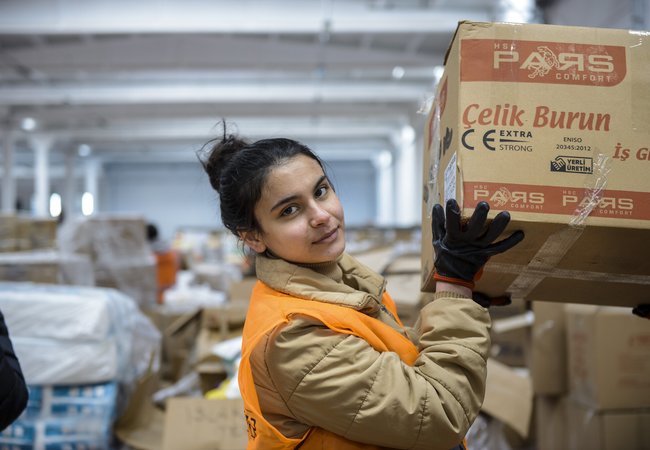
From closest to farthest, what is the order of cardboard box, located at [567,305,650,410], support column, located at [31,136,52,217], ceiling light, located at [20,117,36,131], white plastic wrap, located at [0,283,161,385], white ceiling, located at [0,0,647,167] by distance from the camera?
1. cardboard box, located at [567,305,650,410]
2. white plastic wrap, located at [0,283,161,385]
3. white ceiling, located at [0,0,647,167]
4. ceiling light, located at [20,117,36,131]
5. support column, located at [31,136,52,217]

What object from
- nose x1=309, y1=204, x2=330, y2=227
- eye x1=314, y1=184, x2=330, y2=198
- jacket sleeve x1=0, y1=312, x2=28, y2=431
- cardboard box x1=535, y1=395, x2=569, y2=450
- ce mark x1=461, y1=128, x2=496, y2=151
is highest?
ce mark x1=461, y1=128, x2=496, y2=151

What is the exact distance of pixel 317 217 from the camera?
1144mm

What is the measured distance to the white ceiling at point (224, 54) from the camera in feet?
20.6

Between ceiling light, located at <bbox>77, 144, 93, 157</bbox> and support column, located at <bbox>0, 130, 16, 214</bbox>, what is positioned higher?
ceiling light, located at <bbox>77, 144, 93, 157</bbox>

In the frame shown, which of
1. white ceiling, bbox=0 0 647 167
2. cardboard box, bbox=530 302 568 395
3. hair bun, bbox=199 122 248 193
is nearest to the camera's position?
hair bun, bbox=199 122 248 193

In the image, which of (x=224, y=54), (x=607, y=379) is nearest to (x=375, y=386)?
(x=607, y=379)

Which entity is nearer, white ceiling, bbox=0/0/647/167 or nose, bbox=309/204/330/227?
nose, bbox=309/204/330/227

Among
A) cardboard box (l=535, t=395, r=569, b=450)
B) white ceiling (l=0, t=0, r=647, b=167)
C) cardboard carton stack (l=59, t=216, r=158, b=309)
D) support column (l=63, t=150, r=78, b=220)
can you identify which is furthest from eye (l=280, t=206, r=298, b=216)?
support column (l=63, t=150, r=78, b=220)

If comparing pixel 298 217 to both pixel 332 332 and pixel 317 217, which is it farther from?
pixel 332 332

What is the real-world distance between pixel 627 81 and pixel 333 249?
2.14ft

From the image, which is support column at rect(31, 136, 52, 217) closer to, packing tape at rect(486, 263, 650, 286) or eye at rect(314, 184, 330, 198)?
eye at rect(314, 184, 330, 198)

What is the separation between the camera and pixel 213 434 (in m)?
2.09

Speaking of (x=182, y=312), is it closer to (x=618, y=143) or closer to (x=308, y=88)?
(x=618, y=143)

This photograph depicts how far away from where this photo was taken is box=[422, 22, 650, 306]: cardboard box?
1.02 meters
